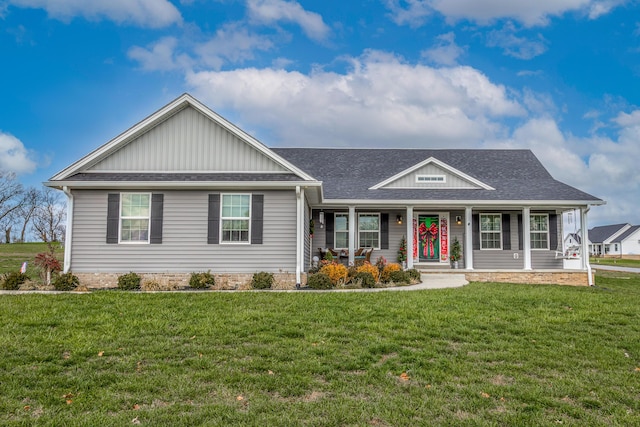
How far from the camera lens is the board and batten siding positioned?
38.8 ft

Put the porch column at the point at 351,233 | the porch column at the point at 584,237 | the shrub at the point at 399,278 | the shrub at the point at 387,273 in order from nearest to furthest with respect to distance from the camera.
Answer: the shrub at the point at 399,278 < the shrub at the point at 387,273 < the porch column at the point at 351,233 < the porch column at the point at 584,237

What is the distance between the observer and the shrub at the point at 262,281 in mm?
11062

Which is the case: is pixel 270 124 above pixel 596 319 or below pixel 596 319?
above

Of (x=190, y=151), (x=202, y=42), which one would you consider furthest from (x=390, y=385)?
(x=202, y=42)

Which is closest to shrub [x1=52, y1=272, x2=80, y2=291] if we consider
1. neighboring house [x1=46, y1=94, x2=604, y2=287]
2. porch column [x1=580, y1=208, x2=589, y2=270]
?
neighboring house [x1=46, y1=94, x2=604, y2=287]

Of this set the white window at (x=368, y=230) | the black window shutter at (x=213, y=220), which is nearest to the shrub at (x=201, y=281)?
the black window shutter at (x=213, y=220)

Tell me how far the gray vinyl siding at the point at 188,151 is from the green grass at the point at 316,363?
482 centimetres

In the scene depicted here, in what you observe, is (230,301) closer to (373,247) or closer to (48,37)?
(373,247)

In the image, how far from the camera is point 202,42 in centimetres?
1473

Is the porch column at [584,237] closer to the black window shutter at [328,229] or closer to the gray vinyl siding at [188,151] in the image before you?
the black window shutter at [328,229]

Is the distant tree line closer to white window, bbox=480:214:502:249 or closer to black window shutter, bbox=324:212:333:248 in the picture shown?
black window shutter, bbox=324:212:333:248

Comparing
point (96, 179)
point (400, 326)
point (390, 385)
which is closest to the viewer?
point (390, 385)

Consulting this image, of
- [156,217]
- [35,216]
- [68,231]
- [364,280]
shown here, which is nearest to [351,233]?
[364,280]

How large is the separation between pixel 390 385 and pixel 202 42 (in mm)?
13646
